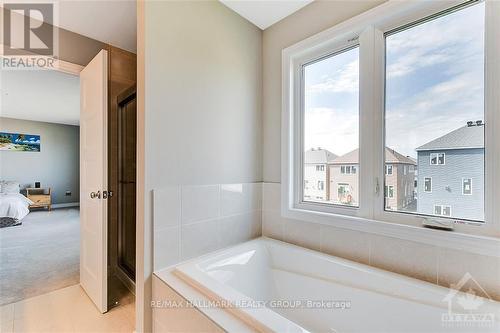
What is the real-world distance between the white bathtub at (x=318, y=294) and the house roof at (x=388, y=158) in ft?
2.12

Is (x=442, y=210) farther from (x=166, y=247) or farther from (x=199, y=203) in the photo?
(x=166, y=247)

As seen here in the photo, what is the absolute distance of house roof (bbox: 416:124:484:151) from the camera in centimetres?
114

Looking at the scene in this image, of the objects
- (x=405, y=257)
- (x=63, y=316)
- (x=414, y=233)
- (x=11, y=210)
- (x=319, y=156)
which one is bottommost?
(x=63, y=316)

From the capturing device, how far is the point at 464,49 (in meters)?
1.18

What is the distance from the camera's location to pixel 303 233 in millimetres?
1753

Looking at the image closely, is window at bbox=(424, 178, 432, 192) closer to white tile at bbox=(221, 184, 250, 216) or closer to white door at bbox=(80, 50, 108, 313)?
white tile at bbox=(221, 184, 250, 216)

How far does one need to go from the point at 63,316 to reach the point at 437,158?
8.94 ft

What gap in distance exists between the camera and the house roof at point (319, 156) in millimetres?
1724

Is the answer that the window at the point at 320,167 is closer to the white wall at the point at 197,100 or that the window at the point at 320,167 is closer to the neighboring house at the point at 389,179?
the neighboring house at the point at 389,179

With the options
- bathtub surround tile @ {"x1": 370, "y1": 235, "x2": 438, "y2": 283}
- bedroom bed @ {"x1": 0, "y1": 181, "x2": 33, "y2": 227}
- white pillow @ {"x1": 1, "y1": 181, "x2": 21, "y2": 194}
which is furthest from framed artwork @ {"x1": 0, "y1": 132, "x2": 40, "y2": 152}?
bathtub surround tile @ {"x1": 370, "y1": 235, "x2": 438, "y2": 283}

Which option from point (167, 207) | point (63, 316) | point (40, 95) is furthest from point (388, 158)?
point (40, 95)

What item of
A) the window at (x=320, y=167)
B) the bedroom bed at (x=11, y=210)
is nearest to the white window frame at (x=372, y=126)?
the window at (x=320, y=167)

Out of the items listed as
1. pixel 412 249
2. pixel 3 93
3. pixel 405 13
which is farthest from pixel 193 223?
pixel 3 93

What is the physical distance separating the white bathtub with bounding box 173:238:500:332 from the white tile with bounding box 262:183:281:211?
28cm
